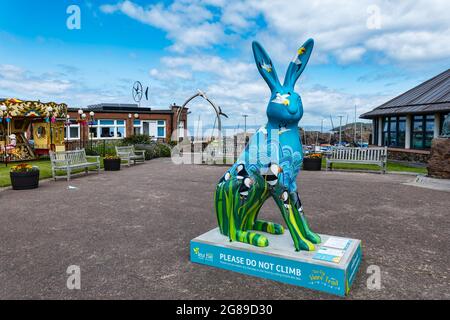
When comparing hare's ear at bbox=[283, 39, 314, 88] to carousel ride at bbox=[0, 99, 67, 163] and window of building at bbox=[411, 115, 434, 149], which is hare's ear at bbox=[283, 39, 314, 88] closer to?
carousel ride at bbox=[0, 99, 67, 163]

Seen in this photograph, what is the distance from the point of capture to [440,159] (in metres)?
10.4

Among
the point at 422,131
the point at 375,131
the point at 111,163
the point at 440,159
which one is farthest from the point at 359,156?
the point at 111,163

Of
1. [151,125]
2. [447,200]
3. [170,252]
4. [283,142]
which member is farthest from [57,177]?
[151,125]

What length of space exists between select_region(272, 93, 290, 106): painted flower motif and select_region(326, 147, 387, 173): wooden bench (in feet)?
33.0

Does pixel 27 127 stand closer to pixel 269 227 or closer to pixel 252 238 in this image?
pixel 269 227

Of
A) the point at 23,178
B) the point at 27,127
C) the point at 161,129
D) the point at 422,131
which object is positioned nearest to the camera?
the point at 23,178

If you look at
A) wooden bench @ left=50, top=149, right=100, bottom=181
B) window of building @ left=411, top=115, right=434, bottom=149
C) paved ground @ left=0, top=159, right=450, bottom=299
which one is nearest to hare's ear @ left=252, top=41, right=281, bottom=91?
paved ground @ left=0, top=159, right=450, bottom=299

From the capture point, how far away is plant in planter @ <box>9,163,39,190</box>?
9.18m

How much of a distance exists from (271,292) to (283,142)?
1.66 meters

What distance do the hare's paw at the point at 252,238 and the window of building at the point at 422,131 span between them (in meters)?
17.0

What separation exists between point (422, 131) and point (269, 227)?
55.4 feet

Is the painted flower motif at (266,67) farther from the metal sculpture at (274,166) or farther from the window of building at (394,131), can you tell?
the window of building at (394,131)

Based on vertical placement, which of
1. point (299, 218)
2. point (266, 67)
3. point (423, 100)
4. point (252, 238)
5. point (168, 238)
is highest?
point (423, 100)

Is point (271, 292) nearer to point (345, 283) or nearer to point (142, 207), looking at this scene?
point (345, 283)
